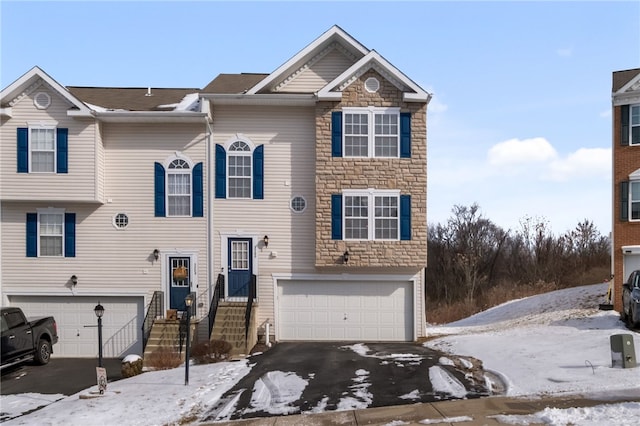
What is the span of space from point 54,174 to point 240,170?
19.0 ft

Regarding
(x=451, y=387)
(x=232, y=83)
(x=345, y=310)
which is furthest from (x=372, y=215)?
(x=451, y=387)

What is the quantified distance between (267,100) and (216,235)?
4.63 meters

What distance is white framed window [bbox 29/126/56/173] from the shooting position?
60.0 feet

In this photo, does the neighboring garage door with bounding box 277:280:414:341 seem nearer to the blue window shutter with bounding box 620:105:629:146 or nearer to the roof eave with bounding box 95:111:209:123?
the roof eave with bounding box 95:111:209:123

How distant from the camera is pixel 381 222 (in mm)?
18469

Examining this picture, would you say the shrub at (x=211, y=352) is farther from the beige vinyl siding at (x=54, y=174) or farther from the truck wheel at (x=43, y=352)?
the beige vinyl siding at (x=54, y=174)

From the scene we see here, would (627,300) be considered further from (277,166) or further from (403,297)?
(277,166)

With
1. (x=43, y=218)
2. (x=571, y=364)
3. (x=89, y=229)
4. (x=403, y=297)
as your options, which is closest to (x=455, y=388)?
(x=571, y=364)

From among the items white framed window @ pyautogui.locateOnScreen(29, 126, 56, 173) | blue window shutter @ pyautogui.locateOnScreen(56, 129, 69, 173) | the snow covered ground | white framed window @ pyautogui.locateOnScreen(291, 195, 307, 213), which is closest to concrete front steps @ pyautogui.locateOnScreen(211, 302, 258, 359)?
the snow covered ground

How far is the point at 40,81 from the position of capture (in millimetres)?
18328

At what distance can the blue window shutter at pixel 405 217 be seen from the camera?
60.3 feet

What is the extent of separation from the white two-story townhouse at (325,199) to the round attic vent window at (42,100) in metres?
5.02

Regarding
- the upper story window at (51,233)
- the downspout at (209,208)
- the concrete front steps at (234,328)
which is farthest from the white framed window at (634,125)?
the upper story window at (51,233)

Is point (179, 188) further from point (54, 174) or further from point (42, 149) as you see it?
point (42, 149)
